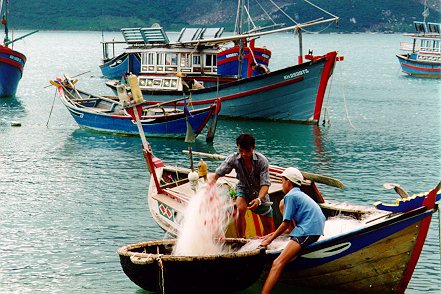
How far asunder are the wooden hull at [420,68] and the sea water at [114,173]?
25907 mm

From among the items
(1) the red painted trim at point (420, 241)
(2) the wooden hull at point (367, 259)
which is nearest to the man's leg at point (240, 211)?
(2) the wooden hull at point (367, 259)

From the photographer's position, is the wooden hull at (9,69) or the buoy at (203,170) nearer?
the buoy at (203,170)

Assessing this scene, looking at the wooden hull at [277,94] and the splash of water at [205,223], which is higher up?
the splash of water at [205,223]

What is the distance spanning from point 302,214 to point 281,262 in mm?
843

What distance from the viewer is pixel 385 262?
13555 mm

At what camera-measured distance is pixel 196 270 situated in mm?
13367

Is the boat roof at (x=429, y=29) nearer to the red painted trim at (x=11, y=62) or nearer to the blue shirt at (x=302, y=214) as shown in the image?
the red painted trim at (x=11, y=62)

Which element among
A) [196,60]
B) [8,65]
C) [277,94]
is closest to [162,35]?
[196,60]

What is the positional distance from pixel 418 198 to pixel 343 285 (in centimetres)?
206

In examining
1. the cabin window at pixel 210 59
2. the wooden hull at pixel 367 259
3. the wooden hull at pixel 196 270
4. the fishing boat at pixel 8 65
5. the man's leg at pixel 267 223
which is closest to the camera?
the wooden hull at pixel 367 259

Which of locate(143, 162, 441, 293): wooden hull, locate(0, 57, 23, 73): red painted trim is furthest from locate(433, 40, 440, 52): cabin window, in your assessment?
locate(143, 162, 441, 293): wooden hull

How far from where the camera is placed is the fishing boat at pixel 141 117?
33031 millimetres

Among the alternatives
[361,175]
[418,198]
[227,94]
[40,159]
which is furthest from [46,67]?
[418,198]

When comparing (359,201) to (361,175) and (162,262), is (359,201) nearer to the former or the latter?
(361,175)
